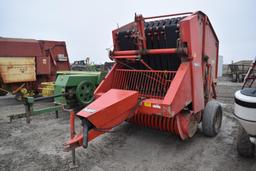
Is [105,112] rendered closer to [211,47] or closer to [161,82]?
[161,82]

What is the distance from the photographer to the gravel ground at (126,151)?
8.62ft

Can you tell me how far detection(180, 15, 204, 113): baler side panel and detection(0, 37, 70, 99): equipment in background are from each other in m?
5.74

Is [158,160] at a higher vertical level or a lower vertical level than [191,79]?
lower

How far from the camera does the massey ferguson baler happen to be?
99.3 inches

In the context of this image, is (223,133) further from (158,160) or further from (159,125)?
(158,160)

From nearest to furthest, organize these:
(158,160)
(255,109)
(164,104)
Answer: (255,109)
(164,104)
(158,160)

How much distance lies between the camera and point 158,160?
2.78 m

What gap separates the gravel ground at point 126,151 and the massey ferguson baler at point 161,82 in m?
0.29

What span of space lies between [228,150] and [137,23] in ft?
7.80

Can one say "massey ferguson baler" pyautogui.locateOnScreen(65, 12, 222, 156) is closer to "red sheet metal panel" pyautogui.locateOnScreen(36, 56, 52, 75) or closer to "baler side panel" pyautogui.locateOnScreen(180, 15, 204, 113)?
"baler side panel" pyautogui.locateOnScreen(180, 15, 204, 113)

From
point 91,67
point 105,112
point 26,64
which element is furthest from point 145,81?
point 91,67

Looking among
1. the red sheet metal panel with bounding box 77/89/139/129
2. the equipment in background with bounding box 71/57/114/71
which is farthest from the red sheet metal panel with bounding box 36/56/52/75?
the red sheet metal panel with bounding box 77/89/139/129

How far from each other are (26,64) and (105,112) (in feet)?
18.1

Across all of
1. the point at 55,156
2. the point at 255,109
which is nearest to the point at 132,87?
the point at 55,156
